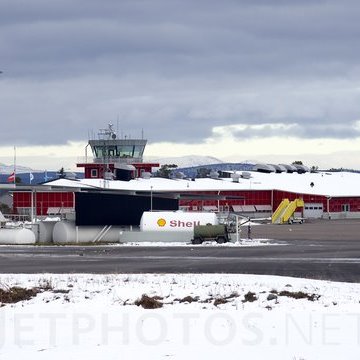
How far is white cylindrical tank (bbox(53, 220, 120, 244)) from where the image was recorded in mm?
67938

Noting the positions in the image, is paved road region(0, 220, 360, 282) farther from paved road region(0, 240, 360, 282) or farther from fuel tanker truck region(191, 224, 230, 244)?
fuel tanker truck region(191, 224, 230, 244)

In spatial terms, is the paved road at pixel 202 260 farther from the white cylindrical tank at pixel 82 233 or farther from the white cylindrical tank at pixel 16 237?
the white cylindrical tank at pixel 16 237

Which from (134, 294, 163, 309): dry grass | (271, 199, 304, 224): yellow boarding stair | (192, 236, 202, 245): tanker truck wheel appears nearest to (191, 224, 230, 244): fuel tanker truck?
(192, 236, 202, 245): tanker truck wheel

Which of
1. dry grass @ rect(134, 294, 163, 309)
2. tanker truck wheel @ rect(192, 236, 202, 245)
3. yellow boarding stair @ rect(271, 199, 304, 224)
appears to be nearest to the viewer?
dry grass @ rect(134, 294, 163, 309)

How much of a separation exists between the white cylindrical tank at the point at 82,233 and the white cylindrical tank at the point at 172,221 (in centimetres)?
348

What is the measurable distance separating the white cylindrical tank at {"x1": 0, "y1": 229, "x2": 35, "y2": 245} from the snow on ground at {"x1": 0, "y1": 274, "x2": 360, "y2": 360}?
37.5 m

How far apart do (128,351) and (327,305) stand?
8032 millimetres

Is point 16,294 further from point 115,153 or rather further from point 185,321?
point 115,153

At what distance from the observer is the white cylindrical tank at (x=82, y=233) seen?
67.9 m

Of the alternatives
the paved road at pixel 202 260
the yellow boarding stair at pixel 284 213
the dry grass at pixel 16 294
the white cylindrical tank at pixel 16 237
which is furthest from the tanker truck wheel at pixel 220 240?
the yellow boarding stair at pixel 284 213

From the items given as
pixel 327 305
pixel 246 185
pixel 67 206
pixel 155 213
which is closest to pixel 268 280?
pixel 327 305

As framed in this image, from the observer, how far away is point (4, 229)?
68.1 metres

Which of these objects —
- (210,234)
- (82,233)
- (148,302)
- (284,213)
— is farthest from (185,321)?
(284,213)

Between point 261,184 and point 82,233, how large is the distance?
254 ft
